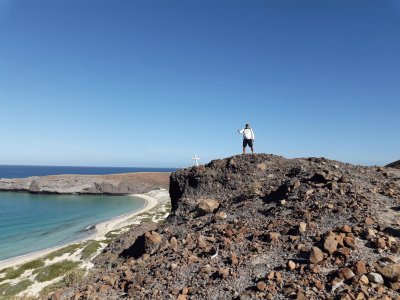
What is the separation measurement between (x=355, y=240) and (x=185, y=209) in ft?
40.2

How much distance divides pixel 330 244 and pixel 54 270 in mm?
32131

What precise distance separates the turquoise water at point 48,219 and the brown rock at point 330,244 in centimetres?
4707

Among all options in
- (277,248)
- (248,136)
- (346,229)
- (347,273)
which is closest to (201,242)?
(277,248)

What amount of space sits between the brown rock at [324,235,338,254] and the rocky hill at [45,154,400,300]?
4 centimetres

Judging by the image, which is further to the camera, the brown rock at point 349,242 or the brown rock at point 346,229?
the brown rock at point 346,229

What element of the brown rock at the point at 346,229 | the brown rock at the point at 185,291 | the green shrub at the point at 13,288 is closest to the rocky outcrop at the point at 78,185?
the green shrub at the point at 13,288

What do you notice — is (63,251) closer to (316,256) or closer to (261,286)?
(261,286)

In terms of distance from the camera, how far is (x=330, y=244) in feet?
36.5

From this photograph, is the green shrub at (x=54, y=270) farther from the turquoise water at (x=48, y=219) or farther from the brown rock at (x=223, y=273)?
the brown rock at (x=223, y=273)

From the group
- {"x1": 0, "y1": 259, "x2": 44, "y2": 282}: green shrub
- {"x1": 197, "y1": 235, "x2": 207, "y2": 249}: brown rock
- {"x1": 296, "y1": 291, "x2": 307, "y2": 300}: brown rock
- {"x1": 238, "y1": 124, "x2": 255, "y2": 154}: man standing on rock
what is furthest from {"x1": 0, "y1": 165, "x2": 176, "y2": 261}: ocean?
{"x1": 296, "y1": 291, "x2": 307, "y2": 300}: brown rock

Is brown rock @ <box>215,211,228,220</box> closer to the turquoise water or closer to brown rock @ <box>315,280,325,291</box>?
brown rock @ <box>315,280,325,291</box>

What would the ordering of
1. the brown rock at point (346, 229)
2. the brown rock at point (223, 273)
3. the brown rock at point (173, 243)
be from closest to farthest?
the brown rock at point (223, 273) → the brown rock at point (346, 229) → the brown rock at point (173, 243)

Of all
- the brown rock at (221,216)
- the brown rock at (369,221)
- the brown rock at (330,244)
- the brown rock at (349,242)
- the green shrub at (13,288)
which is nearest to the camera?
the brown rock at (330,244)

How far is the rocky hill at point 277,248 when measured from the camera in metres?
9.87
